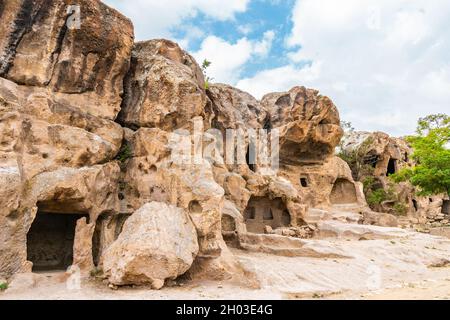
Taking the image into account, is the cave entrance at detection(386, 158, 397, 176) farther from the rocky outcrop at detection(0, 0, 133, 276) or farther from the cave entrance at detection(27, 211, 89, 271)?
the cave entrance at detection(27, 211, 89, 271)

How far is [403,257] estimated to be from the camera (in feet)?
35.6

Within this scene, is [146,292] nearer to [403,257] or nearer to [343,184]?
[403,257]

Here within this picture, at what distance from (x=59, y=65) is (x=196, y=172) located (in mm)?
5232

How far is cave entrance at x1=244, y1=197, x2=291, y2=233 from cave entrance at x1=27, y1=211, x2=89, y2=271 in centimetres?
896

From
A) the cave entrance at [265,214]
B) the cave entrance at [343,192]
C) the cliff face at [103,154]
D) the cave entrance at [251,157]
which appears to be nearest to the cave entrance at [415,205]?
the cave entrance at [343,192]

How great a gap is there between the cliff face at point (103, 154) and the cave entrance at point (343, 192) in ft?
40.5

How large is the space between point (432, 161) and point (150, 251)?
19387 mm

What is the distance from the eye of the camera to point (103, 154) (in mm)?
9930

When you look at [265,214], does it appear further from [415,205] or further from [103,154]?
[415,205]

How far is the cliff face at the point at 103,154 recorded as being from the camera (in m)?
7.59

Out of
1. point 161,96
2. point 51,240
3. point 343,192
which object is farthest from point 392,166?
point 51,240

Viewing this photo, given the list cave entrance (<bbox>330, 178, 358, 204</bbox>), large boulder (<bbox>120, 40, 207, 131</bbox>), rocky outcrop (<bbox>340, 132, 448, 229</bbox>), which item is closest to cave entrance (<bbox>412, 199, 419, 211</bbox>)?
rocky outcrop (<bbox>340, 132, 448, 229</bbox>)

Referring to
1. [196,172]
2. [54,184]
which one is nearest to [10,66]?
[54,184]
